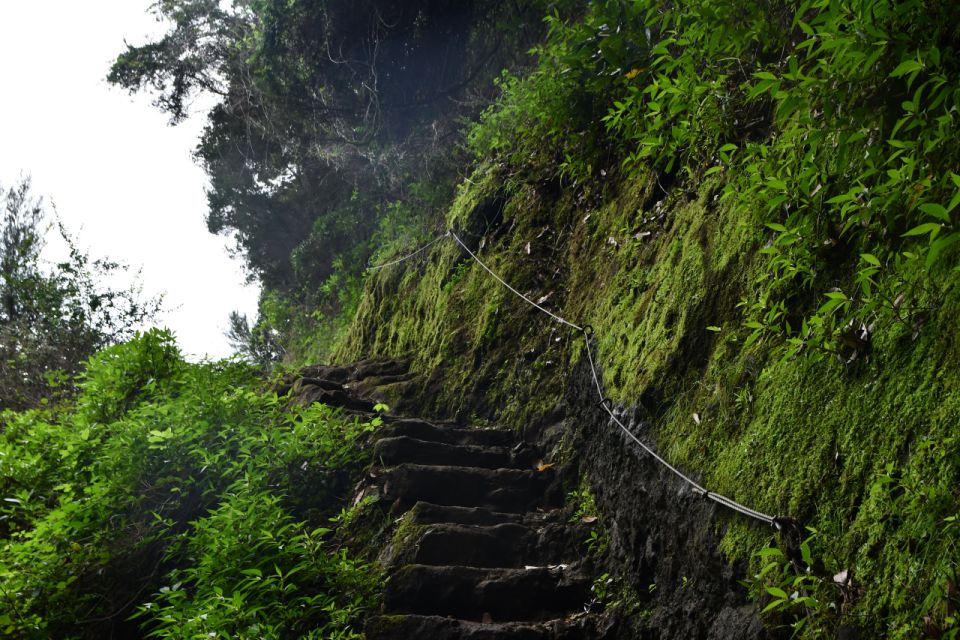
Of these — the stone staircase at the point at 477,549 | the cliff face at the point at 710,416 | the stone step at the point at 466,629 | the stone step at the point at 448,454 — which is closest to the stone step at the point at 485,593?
the stone staircase at the point at 477,549

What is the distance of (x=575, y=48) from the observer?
5414 millimetres

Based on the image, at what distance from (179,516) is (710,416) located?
152 inches

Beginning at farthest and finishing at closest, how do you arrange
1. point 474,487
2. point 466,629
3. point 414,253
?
1. point 414,253
2. point 474,487
3. point 466,629

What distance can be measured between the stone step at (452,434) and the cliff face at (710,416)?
0.64 feet

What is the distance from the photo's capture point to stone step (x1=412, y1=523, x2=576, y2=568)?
408 cm

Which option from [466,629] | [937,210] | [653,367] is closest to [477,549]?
[466,629]

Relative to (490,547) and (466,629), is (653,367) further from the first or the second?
(466,629)

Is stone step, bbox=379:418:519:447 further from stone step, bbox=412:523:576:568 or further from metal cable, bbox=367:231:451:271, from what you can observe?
metal cable, bbox=367:231:451:271

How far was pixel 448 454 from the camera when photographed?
17.6 ft

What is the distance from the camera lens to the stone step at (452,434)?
5.64 meters

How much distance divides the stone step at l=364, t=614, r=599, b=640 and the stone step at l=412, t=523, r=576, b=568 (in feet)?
1.79

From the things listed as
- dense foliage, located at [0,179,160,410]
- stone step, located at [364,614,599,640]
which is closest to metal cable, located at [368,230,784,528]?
stone step, located at [364,614,599,640]

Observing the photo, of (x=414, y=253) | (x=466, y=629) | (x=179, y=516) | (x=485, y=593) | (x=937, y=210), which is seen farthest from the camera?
(x=414, y=253)

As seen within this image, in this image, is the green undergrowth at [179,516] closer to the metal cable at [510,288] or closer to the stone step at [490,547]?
the stone step at [490,547]
